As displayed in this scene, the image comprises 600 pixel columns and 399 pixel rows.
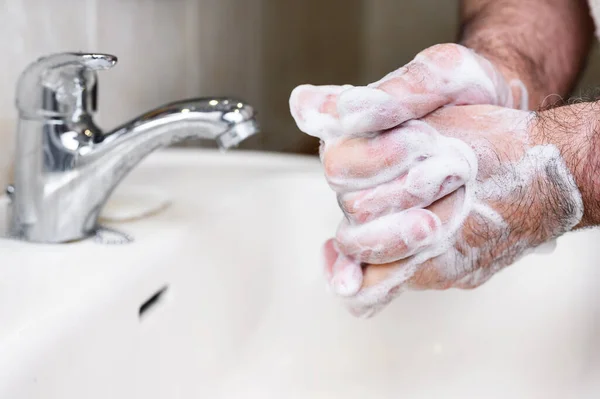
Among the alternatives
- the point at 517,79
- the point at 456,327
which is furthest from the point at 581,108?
the point at 456,327

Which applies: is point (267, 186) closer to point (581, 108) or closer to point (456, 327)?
point (456, 327)

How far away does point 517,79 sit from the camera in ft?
1.79

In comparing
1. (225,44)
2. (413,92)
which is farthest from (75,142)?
(225,44)

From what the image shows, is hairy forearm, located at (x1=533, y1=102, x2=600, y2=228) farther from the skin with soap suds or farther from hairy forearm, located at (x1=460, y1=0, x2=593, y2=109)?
hairy forearm, located at (x1=460, y1=0, x2=593, y2=109)

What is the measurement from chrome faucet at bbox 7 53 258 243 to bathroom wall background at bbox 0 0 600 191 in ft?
0.29

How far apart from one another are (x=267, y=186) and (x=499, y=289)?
0.78 ft

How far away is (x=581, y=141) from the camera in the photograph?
36 cm

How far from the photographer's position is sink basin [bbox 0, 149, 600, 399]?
1.51 ft

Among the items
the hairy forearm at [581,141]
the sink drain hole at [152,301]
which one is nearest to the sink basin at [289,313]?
the sink drain hole at [152,301]

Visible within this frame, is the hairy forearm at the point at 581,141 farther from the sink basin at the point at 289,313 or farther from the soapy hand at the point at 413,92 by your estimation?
the sink basin at the point at 289,313

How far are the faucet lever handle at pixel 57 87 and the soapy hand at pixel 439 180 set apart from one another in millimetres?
144

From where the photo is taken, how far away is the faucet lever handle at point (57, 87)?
422mm

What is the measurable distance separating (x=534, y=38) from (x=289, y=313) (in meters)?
0.36

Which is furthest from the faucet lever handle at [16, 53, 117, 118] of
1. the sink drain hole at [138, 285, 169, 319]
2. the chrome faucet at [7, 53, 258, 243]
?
the sink drain hole at [138, 285, 169, 319]
